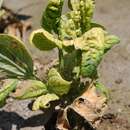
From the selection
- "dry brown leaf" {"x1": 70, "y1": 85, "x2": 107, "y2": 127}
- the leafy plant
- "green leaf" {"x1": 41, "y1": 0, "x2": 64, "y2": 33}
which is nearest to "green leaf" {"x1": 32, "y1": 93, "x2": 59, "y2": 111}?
the leafy plant

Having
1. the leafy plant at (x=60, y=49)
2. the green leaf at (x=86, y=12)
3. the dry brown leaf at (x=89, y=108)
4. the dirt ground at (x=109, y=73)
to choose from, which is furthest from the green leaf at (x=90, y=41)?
the dirt ground at (x=109, y=73)

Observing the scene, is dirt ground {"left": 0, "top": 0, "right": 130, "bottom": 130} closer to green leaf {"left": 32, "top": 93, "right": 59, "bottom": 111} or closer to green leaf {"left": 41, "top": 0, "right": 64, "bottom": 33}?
green leaf {"left": 32, "top": 93, "right": 59, "bottom": 111}

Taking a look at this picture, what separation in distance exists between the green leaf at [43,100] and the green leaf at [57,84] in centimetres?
3

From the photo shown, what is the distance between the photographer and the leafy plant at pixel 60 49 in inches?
85.6

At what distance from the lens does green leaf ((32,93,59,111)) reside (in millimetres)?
2217

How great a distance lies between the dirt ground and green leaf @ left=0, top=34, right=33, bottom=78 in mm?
291

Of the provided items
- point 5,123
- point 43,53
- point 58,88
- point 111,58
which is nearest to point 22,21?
point 43,53

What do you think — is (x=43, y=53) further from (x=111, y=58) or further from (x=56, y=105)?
(x=56, y=105)

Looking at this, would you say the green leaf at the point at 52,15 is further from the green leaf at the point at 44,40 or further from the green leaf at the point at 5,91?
the green leaf at the point at 5,91

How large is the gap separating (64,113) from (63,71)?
21cm

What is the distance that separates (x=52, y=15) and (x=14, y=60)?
11.9 inches

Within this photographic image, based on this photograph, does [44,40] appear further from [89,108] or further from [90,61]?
[89,108]

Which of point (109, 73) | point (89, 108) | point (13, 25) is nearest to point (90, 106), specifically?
point (89, 108)

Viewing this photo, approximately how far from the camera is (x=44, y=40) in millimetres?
2264
